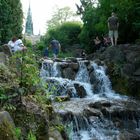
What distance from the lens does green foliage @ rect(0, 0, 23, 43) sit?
1566 cm

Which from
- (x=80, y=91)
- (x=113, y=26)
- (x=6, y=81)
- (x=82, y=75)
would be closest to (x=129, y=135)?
(x=80, y=91)

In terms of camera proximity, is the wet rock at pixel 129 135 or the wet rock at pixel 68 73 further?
the wet rock at pixel 68 73

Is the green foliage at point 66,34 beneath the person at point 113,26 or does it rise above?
above

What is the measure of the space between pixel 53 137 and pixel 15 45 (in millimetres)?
5851

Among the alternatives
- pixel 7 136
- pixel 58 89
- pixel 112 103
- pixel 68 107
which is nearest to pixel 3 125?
pixel 7 136

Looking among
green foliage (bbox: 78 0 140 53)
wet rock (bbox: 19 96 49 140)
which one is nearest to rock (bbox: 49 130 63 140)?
wet rock (bbox: 19 96 49 140)

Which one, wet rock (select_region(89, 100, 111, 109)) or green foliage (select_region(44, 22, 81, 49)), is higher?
green foliage (select_region(44, 22, 81, 49))

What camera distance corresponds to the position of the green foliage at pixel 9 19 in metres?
15.7

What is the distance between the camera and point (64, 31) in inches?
1334

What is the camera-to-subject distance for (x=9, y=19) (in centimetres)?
1639

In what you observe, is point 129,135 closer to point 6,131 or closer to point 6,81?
point 6,81

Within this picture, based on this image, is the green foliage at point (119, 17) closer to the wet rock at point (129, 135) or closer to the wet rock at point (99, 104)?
the wet rock at point (99, 104)

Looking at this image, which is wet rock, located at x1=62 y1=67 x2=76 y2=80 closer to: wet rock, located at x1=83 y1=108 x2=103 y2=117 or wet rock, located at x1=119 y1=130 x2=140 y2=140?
wet rock, located at x1=83 y1=108 x2=103 y2=117

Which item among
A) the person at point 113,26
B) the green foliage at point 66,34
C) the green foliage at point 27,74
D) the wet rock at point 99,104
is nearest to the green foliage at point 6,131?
the green foliage at point 27,74
